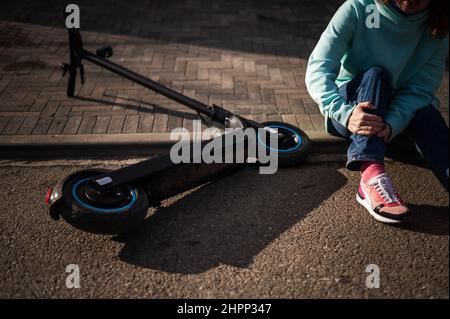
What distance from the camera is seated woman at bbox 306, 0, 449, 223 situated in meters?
2.33

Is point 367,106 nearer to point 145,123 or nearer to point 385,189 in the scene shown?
point 385,189

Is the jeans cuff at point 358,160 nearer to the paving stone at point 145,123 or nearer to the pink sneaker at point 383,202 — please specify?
the pink sneaker at point 383,202

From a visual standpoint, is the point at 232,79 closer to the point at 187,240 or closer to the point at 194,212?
the point at 194,212

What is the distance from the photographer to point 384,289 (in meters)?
1.93

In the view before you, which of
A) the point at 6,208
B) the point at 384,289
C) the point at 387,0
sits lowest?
the point at 6,208

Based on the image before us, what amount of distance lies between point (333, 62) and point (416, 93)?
0.53 meters

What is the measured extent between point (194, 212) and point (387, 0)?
1.58 metres

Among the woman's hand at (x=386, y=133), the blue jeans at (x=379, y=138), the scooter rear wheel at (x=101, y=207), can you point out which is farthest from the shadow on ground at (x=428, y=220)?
the scooter rear wheel at (x=101, y=207)

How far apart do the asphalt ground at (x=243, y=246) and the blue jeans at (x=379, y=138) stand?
12.8 inches

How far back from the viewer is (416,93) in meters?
2.57

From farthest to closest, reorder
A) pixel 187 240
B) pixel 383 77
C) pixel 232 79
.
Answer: pixel 232 79, pixel 383 77, pixel 187 240

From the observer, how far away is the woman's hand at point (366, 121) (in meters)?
2.32

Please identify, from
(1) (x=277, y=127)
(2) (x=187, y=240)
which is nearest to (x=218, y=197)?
(2) (x=187, y=240)

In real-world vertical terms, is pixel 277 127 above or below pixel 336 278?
above
